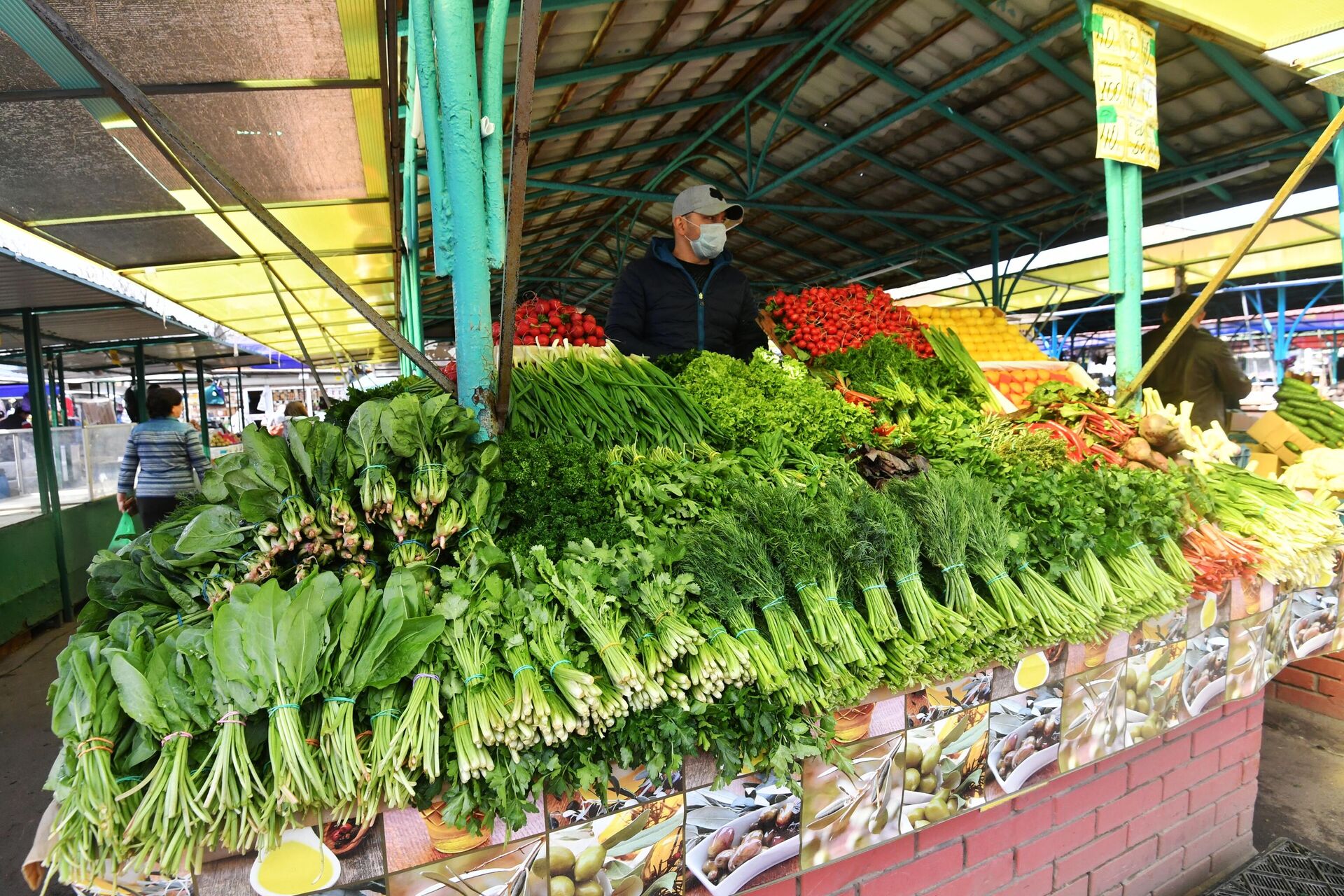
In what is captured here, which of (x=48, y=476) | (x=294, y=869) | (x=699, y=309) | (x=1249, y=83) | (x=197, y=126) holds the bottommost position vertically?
(x=294, y=869)

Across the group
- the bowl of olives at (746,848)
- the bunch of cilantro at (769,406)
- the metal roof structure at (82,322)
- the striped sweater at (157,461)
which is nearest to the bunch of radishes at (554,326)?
the bunch of cilantro at (769,406)

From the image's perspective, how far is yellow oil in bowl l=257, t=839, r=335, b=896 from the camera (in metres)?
1.32

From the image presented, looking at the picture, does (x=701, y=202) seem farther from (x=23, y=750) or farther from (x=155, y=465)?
(x=155, y=465)

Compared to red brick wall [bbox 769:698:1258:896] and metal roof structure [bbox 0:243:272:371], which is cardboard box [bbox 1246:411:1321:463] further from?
metal roof structure [bbox 0:243:272:371]

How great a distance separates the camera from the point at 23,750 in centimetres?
432

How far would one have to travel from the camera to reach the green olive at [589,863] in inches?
60.0

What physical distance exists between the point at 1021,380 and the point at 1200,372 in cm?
261

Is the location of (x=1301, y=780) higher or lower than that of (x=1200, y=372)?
lower

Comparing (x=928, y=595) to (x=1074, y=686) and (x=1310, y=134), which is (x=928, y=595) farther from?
(x=1310, y=134)

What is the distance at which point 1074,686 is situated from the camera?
2242 mm

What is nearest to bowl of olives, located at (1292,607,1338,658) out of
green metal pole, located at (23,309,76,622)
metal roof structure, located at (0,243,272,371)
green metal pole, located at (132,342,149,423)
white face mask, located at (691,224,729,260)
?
white face mask, located at (691,224,729,260)

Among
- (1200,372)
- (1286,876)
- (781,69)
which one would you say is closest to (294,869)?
(1286,876)

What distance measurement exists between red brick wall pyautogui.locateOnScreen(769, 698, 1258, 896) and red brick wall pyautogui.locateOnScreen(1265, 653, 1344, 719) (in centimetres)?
167

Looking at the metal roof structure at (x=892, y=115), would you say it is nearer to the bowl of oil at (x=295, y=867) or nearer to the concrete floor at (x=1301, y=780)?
the concrete floor at (x=1301, y=780)
